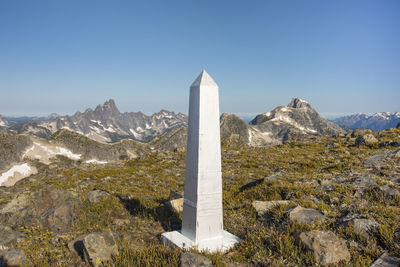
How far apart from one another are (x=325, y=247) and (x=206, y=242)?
2979 millimetres

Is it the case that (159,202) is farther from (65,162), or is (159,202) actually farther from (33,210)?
(65,162)

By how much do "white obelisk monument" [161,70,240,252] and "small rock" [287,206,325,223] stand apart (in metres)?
2.01

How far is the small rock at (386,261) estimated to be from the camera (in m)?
5.11

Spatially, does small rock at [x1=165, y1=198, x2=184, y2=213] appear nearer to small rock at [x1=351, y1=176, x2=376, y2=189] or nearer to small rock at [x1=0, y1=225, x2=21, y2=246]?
small rock at [x1=0, y1=225, x2=21, y2=246]

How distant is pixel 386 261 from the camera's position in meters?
5.23

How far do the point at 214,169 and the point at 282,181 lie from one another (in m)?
7.64

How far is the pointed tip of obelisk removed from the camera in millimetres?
7027

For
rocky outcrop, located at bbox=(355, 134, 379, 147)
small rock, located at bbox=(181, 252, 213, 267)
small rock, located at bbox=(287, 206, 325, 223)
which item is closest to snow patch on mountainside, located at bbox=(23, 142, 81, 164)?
rocky outcrop, located at bbox=(355, 134, 379, 147)

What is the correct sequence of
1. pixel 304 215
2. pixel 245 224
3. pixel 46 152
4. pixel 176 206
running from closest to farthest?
1. pixel 304 215
2. pixel 245 224
3. pixel 176 206
4. pixel 46 152

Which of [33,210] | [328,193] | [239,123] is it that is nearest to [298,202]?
[328,193]

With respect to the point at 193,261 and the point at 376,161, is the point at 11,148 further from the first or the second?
the point at 376,161

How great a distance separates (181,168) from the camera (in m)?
24.1

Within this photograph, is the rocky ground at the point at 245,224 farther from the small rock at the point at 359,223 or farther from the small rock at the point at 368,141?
the small rock at the point at 368,141

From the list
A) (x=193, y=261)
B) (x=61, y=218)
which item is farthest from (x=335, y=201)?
(x=61, y=218)
